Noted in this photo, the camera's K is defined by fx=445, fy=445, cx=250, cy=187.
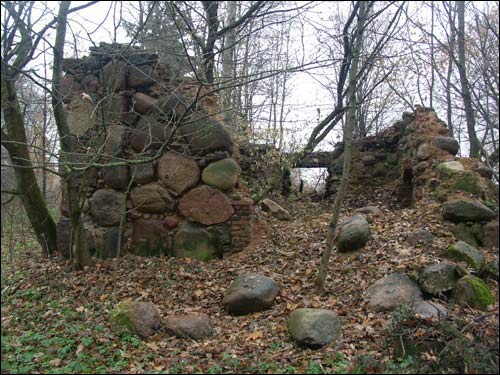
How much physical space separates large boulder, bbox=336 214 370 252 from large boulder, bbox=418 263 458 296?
1239 mm

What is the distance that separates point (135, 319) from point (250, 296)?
4.10 feet

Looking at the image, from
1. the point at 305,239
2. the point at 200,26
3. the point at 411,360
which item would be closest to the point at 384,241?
the point at 305,239

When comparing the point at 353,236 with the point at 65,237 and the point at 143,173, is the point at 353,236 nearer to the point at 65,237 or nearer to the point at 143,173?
the point at 143,173

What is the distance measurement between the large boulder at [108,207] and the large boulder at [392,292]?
3922 mm

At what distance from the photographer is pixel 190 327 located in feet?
14.4

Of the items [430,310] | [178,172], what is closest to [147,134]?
[178,172]

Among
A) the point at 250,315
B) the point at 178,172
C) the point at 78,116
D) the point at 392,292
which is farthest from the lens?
the point at 78,116

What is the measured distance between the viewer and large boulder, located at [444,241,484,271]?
502 centimetres

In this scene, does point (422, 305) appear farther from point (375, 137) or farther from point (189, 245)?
point (375, 137)

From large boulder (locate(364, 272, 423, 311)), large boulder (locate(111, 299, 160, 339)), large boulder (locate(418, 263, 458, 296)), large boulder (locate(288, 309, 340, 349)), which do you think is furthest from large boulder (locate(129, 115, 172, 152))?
large boulder (locate(418, 263, 458, 296))

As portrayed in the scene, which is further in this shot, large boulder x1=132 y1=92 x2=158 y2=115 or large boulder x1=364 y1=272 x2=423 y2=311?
large boulder x1=132 y1=92 x2=158 y2=115

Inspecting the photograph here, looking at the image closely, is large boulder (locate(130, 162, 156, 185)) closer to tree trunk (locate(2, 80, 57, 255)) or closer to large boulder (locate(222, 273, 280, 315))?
tree trunk (locate(2, 80, 57, 255))

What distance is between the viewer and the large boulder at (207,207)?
673cm

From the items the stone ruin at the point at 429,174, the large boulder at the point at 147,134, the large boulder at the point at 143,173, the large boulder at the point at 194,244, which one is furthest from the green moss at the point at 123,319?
the stone ruin at the point at 429,174
